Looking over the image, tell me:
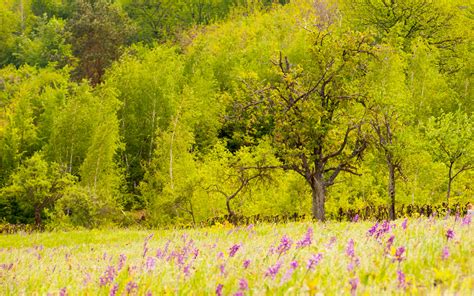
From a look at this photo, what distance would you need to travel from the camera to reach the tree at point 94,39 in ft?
250

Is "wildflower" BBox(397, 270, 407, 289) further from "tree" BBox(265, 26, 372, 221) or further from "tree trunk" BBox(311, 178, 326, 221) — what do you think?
"tree trunk" BBox(311, 178, 326, 221)

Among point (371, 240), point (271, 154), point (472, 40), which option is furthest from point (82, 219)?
point (472, 40)

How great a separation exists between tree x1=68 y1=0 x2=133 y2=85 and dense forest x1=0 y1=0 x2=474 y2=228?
22 centimetres

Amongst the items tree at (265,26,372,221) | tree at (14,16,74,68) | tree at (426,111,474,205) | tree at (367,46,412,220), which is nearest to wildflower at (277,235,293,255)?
tree at (265,26,372,221)

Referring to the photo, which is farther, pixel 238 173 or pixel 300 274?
pixel 238 173

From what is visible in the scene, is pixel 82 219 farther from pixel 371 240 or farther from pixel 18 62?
pixel 18 62

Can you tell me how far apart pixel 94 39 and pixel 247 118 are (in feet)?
128

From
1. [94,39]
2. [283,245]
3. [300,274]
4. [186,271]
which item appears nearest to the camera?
[300,274]

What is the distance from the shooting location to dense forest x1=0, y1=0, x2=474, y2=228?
24125 millimetres

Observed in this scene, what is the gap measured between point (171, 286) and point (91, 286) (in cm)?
88

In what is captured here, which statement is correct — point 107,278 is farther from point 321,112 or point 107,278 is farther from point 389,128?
point 389,128

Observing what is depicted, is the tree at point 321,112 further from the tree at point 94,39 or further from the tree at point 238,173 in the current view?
the tree at point 94,39

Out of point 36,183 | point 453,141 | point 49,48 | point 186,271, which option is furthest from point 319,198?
point 49,48

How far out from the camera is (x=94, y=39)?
77.6 m
